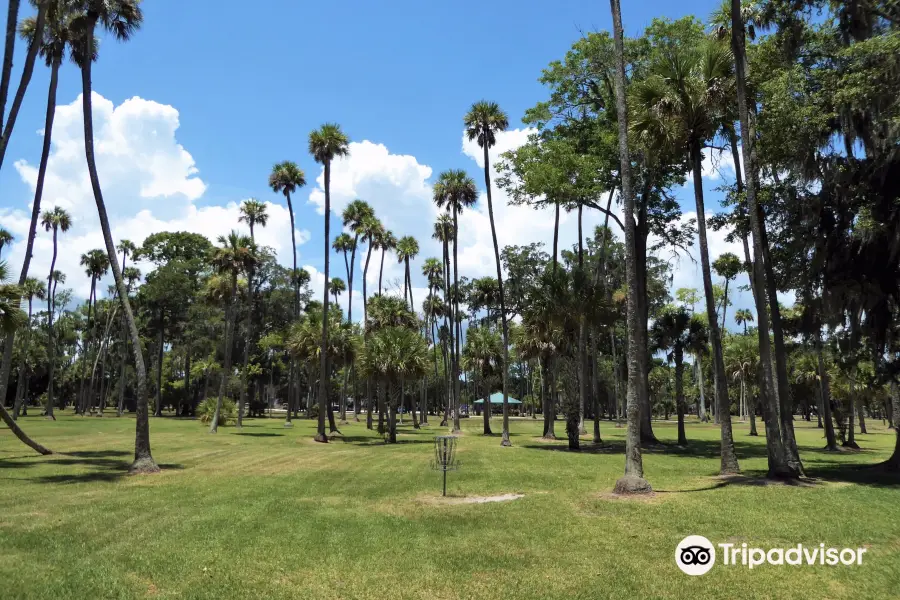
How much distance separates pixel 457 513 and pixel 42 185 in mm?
23557

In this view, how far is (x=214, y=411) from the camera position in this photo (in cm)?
4144

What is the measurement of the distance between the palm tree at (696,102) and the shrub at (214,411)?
35091mm

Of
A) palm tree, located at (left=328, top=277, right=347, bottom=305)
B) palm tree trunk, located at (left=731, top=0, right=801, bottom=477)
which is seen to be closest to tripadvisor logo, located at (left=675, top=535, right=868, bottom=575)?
palm tree trunk, located at (left=731, top=0, right=801, bottom=477)

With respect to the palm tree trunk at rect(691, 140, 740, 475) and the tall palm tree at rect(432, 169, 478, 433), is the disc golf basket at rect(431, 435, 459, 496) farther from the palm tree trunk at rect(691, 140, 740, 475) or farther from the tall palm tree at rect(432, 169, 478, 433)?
the tall palm tree at rect(432, 169, 478, 433)

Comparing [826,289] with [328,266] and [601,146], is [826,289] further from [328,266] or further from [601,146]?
[328,266]

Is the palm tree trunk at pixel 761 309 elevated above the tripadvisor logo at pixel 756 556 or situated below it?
above

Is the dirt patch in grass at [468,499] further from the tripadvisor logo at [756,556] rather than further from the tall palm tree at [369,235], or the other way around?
the tall palm tree at [369,235]

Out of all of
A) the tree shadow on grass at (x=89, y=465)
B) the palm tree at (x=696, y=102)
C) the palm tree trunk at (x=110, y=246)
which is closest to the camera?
the palm tree at (x=696, y=102)

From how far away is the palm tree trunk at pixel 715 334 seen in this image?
16.4 meters

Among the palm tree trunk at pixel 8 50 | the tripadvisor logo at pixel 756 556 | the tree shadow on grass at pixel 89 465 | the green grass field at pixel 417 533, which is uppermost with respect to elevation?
the palm tree trunk at pixel 8 50

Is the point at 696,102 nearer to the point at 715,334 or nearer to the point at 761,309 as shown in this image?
the point at 761,309

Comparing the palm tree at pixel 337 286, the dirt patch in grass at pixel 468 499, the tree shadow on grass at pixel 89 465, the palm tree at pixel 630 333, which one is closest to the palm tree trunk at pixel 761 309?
the palm tree at pixel 630 333

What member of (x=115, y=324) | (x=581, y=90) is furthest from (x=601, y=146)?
(x=115, y=324)

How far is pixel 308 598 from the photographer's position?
6.50 metres
